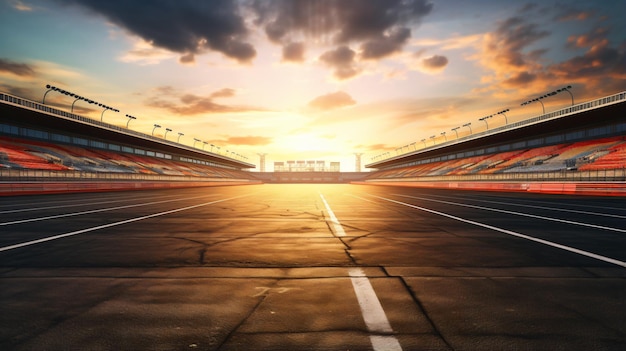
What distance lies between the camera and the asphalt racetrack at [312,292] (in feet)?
7.53

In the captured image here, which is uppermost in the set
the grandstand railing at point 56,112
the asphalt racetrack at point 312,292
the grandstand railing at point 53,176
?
the grandstand railing at point 56,112

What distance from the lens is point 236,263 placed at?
432 cm

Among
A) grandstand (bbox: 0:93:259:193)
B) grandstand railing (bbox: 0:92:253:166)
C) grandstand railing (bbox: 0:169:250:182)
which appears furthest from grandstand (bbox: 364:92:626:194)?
grandstand railing (bbox: 0:92:253:166)

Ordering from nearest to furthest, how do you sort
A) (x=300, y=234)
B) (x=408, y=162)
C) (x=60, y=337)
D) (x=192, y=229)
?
(x=60, y=337) < (x=300, y=234) < (x=192, y=229) < (x=408, y=162)

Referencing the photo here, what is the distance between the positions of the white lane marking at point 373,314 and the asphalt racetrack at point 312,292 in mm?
14

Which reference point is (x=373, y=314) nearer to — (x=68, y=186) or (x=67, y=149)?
(x=68, y=186)

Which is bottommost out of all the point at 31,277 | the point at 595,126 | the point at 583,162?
the point at 31,277

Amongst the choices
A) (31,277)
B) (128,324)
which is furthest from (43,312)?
(31,277)

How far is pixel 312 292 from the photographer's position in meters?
3.20

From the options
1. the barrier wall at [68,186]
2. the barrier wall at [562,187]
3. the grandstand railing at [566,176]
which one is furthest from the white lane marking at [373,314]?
the grandstand railing at [566,176]

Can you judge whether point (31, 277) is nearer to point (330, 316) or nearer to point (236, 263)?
point (236, 263)

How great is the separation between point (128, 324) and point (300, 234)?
426cm

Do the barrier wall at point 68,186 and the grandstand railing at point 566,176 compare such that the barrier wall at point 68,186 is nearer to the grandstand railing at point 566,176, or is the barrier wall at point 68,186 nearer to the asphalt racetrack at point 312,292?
the asphalt racetrack at point 312,292

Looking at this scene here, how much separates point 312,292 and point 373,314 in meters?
0.73
